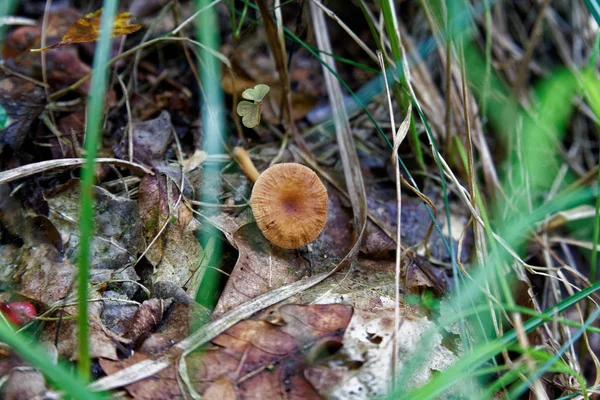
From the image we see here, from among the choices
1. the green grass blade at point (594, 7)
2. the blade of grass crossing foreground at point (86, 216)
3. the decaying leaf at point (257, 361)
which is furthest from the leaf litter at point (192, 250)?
the green grass blade at point (594, 7)

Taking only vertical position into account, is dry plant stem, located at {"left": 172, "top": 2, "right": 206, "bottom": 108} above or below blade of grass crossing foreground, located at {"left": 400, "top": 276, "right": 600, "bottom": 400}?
above

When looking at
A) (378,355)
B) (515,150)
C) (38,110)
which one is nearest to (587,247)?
(515,150)

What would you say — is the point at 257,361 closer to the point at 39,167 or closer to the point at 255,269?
the point at 255,269

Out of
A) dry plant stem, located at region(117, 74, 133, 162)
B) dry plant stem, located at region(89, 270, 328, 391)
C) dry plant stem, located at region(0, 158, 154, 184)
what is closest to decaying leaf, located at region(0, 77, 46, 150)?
dry plant stem, located at region(0, 158, 154, 184)

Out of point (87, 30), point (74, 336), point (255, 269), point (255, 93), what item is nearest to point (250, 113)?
point (255, 93)

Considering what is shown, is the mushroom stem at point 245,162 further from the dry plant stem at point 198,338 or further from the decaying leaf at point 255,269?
the dry plant stem at point 198,338

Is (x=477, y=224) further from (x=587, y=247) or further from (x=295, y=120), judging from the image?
(x=295, y=120)

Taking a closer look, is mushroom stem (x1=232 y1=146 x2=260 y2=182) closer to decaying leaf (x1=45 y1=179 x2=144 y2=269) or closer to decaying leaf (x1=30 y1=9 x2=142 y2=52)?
decaying leaf (x1=45 y1=179 x2=144 y2=269)
